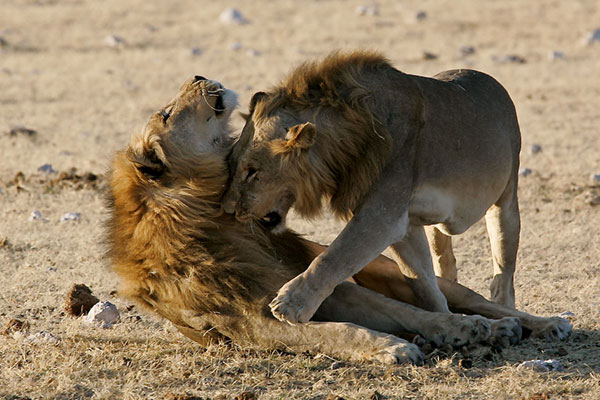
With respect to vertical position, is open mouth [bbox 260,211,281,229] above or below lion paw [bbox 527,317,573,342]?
above

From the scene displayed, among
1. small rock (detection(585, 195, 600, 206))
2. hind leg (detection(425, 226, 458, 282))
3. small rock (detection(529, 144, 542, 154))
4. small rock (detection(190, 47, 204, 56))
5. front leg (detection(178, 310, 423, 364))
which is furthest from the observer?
small rock (detection(190, 47, 204, 56))

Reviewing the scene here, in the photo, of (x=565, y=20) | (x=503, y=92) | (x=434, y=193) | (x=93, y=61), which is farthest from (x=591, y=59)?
(x=434, y=193)

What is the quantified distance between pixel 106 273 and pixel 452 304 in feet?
7.07

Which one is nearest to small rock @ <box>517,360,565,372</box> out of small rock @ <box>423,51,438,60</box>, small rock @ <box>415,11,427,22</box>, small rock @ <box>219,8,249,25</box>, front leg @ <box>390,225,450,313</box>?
front leg @ <box>390,225,450,313</box>

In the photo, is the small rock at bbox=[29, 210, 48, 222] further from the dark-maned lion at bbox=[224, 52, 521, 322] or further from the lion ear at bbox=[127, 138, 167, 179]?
the dark-maned lion at bbox=[224, 52, 521, 322]

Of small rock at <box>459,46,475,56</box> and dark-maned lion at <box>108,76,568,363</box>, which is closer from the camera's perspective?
dark-maned lion at <box>108,76,568,363</box>

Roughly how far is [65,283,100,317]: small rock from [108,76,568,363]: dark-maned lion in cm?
72

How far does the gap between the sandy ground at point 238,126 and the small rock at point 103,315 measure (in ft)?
0.23

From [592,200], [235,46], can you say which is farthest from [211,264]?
[235,46]

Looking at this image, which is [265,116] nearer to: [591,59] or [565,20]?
[591,59]

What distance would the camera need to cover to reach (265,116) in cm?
398

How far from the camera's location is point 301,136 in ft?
12.5

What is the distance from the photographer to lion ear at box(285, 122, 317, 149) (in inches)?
149

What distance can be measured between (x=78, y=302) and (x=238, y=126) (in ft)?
13.9
